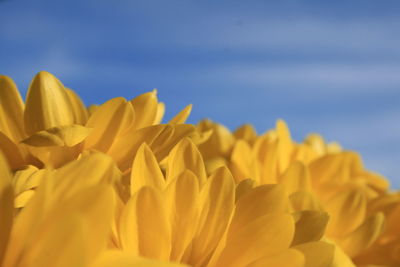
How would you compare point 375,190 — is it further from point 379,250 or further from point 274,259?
point 274,259


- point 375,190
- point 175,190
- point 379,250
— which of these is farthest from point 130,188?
point 375,190

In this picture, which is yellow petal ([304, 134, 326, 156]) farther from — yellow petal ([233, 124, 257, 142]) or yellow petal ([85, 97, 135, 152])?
yellow petal ([85, 97, 135, 152])

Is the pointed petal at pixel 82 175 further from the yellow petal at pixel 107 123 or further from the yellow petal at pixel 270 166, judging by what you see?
the yellow petal at pixel 270 166

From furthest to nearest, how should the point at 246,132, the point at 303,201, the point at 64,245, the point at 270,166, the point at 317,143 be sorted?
the point at 317,143, the point at 246,132, the point at 270,166, the point at 303,201, the point at 64,245

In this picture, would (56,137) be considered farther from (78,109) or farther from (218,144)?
(218,144)

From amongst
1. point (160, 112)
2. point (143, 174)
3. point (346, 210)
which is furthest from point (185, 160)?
point (346, 210)

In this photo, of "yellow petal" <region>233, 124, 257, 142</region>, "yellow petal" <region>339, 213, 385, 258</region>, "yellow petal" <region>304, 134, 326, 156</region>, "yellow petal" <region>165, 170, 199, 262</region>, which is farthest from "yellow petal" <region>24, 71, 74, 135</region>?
"yellow petal" <region>304, 134, 326, 156</region>

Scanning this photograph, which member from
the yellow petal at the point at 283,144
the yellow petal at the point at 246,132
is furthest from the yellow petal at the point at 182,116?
the yellow petal at the point at 246,132
